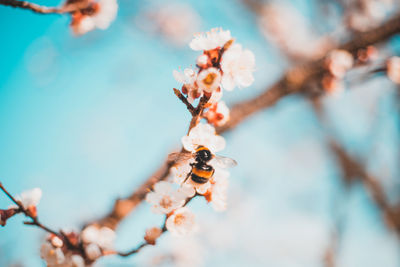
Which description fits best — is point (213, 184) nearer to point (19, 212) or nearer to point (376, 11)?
point (19, 212)

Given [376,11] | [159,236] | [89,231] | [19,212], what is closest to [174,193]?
[159,236]

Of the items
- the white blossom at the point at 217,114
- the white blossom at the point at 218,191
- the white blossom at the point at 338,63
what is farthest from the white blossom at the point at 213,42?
the white blossom at the point at 338,63

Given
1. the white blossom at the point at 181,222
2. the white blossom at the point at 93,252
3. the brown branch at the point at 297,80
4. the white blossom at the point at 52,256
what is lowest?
the white blossom at the point at 52,256

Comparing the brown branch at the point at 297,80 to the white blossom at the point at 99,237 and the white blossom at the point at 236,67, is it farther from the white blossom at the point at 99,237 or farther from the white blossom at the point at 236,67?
the white blossom at the point at 99,237

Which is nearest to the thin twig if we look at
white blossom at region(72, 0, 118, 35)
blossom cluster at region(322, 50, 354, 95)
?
white blossom at region(72, 0, 118, 35)

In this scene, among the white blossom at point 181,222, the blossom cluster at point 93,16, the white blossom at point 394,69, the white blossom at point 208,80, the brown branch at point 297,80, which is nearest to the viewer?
the white blossom at point 208,80

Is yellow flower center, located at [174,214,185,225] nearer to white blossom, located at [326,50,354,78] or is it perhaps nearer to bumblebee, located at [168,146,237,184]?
bumblebee, located at [168,146,237,184]
